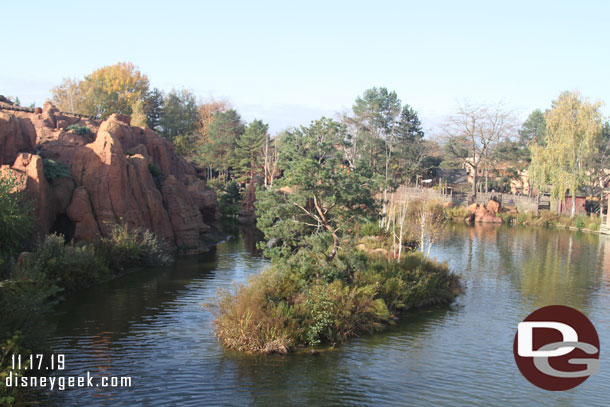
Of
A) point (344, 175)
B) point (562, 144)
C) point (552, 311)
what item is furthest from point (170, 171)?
point (562, 144)

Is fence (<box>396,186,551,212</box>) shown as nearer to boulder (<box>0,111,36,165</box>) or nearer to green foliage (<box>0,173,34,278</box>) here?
boulder (<box>0,111,36,165</box>)

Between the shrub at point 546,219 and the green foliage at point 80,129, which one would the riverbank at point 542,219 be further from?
the green foliage at point 80,129

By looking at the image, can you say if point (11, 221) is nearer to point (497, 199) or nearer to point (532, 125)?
point (497, 199)

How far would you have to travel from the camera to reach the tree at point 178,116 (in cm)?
7744

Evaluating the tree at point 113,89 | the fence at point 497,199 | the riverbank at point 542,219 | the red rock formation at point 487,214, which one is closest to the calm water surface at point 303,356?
the riverbank at point 542,219

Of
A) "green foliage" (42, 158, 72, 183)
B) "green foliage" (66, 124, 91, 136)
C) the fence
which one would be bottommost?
the fence

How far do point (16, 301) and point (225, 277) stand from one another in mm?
13191

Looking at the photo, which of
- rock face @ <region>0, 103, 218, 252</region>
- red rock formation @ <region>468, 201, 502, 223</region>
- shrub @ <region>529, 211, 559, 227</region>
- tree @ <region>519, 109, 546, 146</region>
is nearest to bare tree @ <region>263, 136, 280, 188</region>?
rock face @ <region>0, 103, 218, 252</region>

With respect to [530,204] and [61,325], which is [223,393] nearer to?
[61,325]

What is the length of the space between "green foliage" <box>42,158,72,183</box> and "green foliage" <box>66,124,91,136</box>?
6.77 meters

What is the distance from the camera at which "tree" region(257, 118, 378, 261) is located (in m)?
18.2

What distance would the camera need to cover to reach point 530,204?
63094 millimetres

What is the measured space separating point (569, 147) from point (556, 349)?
150ft

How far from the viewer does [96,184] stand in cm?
2720
